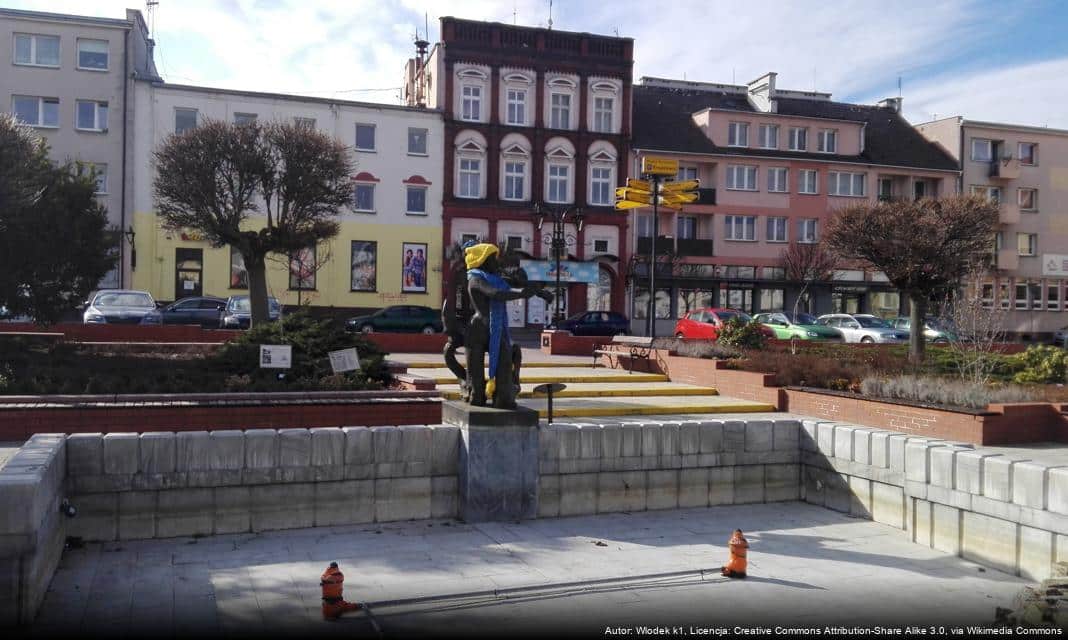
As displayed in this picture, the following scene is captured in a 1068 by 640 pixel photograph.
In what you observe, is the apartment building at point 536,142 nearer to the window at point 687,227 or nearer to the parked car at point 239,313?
the window at point 687,227

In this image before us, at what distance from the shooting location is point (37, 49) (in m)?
38.3

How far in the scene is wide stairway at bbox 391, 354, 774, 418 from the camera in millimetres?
15055

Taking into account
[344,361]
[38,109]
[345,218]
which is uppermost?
[38,109]

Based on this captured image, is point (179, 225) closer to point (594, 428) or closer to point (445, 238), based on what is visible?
point (594, 428)

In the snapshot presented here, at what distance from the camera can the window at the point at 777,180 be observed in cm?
4747

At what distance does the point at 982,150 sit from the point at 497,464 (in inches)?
1979

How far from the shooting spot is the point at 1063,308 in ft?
173

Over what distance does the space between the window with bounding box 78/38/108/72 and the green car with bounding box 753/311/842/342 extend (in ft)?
96.8

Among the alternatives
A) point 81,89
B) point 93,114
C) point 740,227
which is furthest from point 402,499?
point 740,227

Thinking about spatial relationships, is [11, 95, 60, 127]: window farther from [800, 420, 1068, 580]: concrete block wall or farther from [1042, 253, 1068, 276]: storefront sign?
[1042, 253, 1068, 276]: storefront sign

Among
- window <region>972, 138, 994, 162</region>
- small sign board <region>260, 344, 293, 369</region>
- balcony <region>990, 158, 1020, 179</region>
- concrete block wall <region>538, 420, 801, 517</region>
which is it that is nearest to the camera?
concrete block wall <region>538, 420, 801, 517</region>

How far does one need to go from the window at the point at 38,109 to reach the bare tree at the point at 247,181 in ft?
68.8

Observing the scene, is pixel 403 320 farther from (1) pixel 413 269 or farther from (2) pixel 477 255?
(2) pixel 477 255

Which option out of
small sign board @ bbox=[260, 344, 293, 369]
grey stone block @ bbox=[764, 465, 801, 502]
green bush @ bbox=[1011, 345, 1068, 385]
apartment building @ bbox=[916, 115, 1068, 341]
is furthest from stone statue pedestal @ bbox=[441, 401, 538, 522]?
apartment building @ bbox=[916, 115, 1068, 341]
